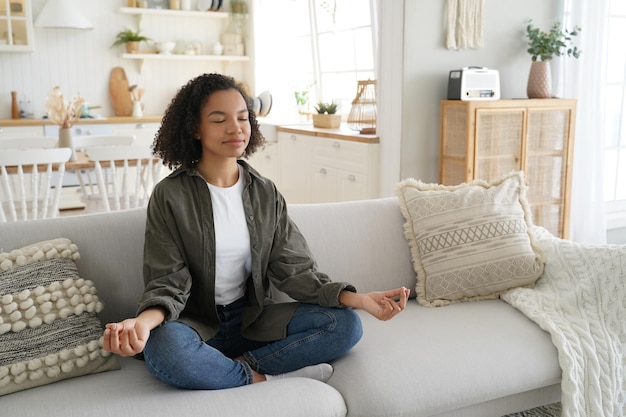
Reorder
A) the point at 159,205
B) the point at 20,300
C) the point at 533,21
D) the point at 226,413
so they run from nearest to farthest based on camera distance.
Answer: the point at 226,413
the point at 20,300
the point at 159,205
the point at 533,21

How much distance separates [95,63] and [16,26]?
729mm

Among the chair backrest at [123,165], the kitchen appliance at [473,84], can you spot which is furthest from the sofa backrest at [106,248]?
the kitchen appliance at [473,84]

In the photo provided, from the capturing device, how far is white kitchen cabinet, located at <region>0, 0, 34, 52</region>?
5.60 m

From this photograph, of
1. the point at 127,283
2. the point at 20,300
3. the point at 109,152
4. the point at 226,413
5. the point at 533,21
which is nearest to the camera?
the point at 226,413

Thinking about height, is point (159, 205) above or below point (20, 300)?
above

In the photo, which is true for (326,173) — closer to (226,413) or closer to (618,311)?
(618,311)

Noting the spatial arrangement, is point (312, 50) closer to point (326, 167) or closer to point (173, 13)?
point (173, 13)

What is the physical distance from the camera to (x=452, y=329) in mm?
2023

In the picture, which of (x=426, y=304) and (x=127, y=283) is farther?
(x=426, y=304)

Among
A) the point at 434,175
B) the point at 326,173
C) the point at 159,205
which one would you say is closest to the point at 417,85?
the point at 434,175

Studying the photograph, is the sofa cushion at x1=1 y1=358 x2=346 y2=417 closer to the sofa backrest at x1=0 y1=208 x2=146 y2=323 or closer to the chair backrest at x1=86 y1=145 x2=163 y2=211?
the sofa backrest at x1=0 y1=208 x2=146 y2=323

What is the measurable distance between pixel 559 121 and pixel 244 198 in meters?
2.80

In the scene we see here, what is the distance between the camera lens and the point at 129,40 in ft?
19.8

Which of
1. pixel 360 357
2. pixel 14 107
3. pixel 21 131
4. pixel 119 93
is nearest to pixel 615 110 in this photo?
pixel 360 357
